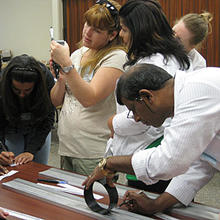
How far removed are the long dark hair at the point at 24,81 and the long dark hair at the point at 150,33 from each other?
741mm

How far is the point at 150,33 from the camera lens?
1.64m

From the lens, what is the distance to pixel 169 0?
5.30 m

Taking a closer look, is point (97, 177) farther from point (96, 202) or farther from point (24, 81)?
point (24, 81)

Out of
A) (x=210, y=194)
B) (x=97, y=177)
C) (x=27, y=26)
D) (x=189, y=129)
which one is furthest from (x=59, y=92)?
(x=27, y=26)

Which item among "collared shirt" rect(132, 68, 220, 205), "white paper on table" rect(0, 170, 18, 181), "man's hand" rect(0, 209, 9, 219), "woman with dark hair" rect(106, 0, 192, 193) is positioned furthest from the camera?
"white paper on table" rect(0, 170, 18, 181)

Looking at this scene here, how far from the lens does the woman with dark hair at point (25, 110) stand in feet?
7.00

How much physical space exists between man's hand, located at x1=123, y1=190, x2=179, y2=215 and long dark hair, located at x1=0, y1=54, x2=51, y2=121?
1.04 meters

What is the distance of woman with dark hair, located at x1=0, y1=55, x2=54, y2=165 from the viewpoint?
213cm

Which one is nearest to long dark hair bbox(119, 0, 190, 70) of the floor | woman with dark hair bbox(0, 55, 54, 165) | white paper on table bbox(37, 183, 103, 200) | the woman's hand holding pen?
the woman's hand holding pen

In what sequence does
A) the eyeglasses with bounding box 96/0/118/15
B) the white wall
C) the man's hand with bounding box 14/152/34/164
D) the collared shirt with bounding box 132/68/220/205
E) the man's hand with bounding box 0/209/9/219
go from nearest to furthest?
the collared shirt with bounding box 132/68/220/205, the man's hand with bounding box 0/209/9/219, the eyeglasses with bounding box 96/0/118/15, the man's hand with bounding box 14/152/34/164, the white wall

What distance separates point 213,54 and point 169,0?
1.09 meters

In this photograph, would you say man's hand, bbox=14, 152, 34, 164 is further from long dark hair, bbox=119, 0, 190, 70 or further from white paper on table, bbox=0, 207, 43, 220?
long dark hair, bbox=119, 0, 190, 70

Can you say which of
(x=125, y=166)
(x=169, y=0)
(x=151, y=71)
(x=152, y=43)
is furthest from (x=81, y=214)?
(x=169, y=0)

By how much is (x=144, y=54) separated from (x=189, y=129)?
0.65 meters
